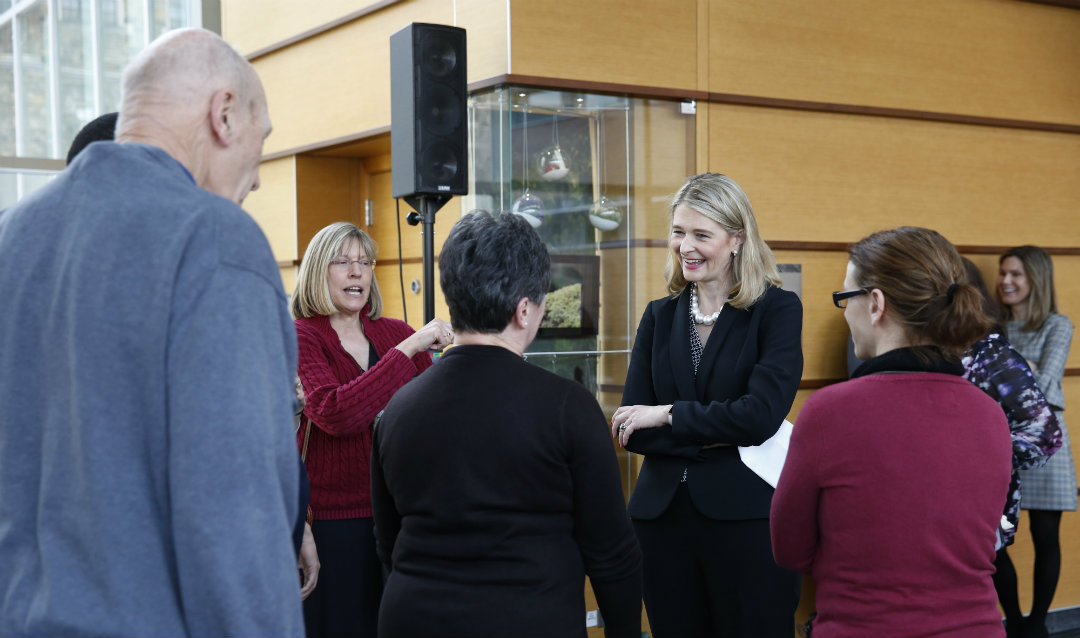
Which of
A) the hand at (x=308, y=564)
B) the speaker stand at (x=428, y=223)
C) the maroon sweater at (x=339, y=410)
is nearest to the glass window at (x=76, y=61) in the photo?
the speaker stand at (x=428, y=223)

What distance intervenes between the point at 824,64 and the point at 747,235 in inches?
70.3

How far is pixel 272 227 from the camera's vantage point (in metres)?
4.72

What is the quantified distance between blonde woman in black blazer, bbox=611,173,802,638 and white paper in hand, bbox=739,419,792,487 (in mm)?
17

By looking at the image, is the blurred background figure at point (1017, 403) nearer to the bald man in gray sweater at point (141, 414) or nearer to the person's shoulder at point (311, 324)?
the person's shoulder at point (311, 324)

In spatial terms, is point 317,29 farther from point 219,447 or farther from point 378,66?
point 219,447

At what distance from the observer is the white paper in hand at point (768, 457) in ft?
7.90

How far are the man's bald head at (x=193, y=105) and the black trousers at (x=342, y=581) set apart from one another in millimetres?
1685

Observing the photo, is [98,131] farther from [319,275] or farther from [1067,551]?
[1067,551]

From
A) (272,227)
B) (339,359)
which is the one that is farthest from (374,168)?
(339,359)

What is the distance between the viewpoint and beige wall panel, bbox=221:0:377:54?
437cm

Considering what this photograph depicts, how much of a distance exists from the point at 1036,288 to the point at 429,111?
277 cm

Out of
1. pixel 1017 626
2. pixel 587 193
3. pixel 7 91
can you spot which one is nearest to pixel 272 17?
pixel 7 91

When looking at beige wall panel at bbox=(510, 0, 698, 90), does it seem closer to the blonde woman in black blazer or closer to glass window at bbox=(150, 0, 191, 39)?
the blonde woman in black blazer

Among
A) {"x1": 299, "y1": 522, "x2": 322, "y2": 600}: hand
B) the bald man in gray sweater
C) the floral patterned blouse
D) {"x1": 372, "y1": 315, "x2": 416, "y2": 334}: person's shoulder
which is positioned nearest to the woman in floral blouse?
the floral patterned blouse
